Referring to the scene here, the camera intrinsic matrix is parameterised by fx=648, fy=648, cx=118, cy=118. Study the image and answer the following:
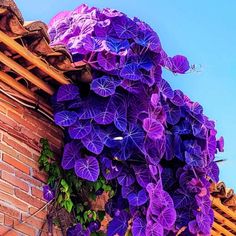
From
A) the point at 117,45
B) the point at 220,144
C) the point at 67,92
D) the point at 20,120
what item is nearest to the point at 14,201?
the point at 20,120

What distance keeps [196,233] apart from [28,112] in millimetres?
1416

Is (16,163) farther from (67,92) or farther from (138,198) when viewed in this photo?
(138,198)

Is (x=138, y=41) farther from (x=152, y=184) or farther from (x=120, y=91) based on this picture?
(x=152, y=184)

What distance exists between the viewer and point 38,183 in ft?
13.1

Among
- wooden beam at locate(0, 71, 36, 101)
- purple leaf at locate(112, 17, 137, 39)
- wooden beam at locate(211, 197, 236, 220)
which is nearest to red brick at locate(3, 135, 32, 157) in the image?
wooden beam at locate(0, 71, 36, 101)

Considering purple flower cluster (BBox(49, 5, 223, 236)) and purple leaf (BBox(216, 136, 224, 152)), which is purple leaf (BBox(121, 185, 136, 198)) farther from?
purple leaf (BBox(216, 136, 224, 152))

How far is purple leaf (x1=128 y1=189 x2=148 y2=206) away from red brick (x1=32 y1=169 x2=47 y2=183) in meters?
0.55

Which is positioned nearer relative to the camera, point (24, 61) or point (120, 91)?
point (24, 61)

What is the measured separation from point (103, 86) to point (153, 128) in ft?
1.40

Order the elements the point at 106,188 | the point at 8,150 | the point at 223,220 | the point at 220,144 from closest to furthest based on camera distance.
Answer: the point at 8,150 < the point at 106,188 < the point at 220,144 < the point at 223,220

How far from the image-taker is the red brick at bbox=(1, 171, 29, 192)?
12.2 ft

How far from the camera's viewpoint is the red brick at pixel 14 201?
365 centimetres

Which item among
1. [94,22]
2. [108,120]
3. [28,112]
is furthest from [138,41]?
[28,112]

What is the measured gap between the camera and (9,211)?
144 inches
